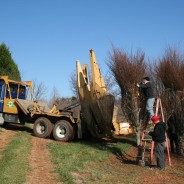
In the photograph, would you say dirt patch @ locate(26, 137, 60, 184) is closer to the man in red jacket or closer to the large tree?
the man in red jacket

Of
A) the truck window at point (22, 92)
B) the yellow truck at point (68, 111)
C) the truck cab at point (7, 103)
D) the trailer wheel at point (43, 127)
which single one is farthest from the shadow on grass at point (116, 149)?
the truck window at point (22, 92)

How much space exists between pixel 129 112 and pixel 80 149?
99.0 inches

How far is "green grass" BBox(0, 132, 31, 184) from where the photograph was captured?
23.8 feet

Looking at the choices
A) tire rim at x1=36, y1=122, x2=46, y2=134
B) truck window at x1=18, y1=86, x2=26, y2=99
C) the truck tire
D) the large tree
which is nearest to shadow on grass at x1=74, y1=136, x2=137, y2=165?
the truck tire

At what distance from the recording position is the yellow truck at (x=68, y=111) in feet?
41.8

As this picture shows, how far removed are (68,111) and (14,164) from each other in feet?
20.3

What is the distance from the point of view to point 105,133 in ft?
44.5

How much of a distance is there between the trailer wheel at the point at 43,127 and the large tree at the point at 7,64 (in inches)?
564

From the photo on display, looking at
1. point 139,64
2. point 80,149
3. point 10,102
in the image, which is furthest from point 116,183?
point 10,102

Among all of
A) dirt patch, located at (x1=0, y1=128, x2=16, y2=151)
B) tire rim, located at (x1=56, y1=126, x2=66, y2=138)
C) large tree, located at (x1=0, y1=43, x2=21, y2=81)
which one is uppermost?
large tree, located at (x1=0, y1=43, x2=21, y2=81)

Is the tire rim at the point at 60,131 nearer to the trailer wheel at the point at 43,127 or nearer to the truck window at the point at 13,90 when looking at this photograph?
the trailer wheel at the point at 43,127

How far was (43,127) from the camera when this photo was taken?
15.0m

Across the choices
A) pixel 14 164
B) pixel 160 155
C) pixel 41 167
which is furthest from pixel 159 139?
pixel 14 164

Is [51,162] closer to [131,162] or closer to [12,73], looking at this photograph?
[131,162]
